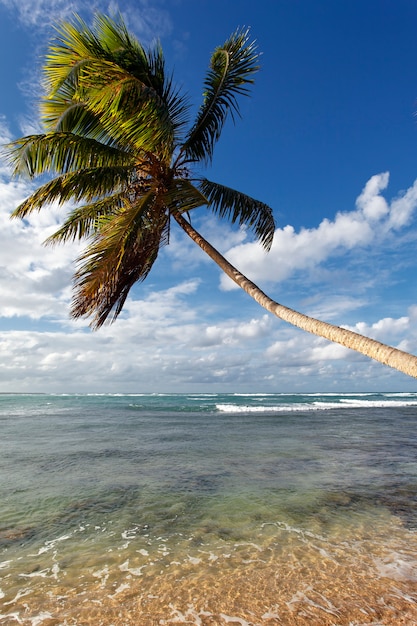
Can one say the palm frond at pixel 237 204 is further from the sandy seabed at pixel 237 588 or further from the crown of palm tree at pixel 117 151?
the sandy seabed at pixel 237 588

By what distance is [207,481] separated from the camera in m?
7.90

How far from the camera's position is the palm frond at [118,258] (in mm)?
5781

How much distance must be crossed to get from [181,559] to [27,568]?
5.48 feet

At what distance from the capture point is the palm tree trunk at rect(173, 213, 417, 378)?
3.17m

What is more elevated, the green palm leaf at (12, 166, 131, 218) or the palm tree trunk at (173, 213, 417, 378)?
the green palm leaf at (12, 166, 131, 218)

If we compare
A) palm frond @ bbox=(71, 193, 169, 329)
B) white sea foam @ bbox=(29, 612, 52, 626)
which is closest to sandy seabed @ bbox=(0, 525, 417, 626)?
white sea foam @ bbox=(29, 612, 52, 626)

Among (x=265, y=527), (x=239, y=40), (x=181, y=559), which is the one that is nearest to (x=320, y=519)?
(x=265, y=527)

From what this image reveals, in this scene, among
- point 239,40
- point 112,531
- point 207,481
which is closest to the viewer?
point 112,531

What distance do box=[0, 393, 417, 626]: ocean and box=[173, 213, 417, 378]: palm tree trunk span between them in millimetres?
2151

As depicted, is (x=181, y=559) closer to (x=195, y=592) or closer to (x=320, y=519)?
(x=195, y=592)

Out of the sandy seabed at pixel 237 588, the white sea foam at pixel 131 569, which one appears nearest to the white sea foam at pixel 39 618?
the sandy seabed at pixel 237 588

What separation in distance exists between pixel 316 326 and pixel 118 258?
3.16 meters

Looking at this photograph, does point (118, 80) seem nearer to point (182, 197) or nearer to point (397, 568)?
point (182, 197)

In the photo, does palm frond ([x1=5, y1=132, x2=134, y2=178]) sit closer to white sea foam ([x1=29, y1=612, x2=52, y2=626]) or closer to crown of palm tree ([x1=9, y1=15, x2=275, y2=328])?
crown of palm tree ([x1=9, y1=15, x2=275, y2=328])
